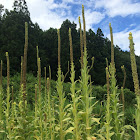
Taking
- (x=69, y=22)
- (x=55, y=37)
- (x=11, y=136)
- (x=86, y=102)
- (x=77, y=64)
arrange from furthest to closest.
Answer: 1. (x=69, y=22)
2. (x=55, y=37)
3. (x=77, y=64)
4. (x=11, y=136)
5. (x=86, y=102)

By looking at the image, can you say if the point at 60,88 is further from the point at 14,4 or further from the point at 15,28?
the point at 14,4

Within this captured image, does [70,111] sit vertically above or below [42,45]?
below

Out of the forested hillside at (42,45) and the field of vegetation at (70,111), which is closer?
the field of vegetation at (70,111)

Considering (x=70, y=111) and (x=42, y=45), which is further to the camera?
(x=42, y=45)

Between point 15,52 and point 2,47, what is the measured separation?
1527 millimetres

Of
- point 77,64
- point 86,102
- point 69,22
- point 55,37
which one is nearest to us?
point 86,102

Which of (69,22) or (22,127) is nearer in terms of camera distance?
(22,127)

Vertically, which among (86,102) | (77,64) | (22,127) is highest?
(77,64)

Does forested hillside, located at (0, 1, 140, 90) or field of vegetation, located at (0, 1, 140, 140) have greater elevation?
forested hillside, located at (0, 1, 140, 90)

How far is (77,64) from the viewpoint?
22.2m

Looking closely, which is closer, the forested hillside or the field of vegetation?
the field of vegetation

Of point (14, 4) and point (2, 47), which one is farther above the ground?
point (14, 4)

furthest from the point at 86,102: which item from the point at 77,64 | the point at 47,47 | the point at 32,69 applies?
the point at 47,47

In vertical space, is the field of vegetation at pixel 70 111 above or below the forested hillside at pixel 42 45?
below
